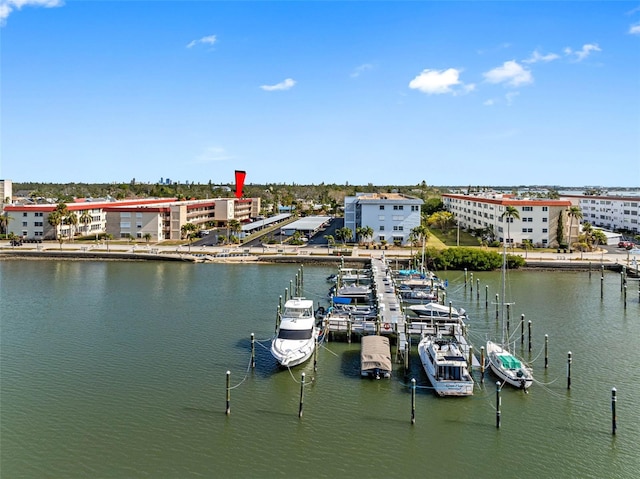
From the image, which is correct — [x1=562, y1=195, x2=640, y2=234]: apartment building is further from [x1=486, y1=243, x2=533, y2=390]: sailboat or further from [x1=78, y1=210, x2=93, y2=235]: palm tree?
[x1=78, y1=210, x2=93, y2=235]: palm tree

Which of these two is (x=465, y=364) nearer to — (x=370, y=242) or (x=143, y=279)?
(x=143, y=279)

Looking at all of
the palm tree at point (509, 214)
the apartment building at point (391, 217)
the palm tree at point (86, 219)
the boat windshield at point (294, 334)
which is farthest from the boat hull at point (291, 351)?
the palm tree at point (86, 219)

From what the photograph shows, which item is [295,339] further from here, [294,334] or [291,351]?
[291,351]

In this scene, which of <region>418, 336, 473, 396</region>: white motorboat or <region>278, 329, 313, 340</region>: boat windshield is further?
<region>278, 329, 313, 340</region>: boat windshield

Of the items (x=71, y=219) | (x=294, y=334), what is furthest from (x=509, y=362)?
(x=71, y=219)

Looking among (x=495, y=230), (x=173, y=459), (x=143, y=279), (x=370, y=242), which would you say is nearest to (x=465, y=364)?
(x=173, y=459)

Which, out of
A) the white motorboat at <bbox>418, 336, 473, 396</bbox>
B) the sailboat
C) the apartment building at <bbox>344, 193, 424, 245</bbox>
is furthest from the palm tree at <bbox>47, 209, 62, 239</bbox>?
the sailboat
